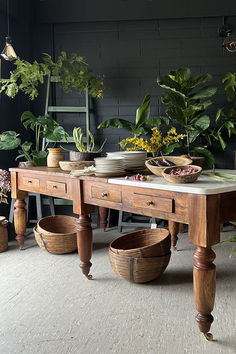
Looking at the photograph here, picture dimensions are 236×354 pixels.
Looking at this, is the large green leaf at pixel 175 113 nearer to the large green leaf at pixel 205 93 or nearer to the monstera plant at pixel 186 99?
the monstera plant at pixel 186 99

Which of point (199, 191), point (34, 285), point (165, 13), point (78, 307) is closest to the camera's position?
point (199, 191)

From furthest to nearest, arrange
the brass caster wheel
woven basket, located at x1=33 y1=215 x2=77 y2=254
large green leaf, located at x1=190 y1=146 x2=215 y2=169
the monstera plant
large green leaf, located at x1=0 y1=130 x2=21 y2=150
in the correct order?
1. large green leaf, located at x1=190 y1=146 x2=215 y2=169
2. the monstera plant
3. large green leaf, located at x1=0 y1=130 x2=21 y2=150
4. woven basket, located at x1=33 y1=215 x2=77 y2=254
5. the brass caster wheel

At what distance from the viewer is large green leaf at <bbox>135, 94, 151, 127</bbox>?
419 centimetres

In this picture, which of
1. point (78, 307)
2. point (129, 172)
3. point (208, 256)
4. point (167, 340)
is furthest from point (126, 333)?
point (129, 172)

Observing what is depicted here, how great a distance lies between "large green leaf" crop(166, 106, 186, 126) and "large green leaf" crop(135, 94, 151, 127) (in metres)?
0.32

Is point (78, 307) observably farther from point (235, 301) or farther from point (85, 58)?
point (85, 58)

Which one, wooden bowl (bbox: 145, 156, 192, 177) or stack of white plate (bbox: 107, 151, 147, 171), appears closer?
wooden bowl (bbox: 145, 156, 192, 177)

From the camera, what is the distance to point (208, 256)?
1.99m

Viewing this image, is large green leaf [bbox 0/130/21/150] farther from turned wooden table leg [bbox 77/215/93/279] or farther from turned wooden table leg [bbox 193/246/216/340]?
turned wooden table leg [bbox 193/246/216/340]

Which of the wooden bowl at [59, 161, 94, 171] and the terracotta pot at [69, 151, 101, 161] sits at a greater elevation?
the terracotta pot at [69, 151, 101, 161]

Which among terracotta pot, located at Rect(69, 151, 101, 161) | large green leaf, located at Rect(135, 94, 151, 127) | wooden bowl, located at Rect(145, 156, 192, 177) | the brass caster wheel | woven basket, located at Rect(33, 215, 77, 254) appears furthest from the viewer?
large green leaf, located at Rect(135, 94, 151, 127)

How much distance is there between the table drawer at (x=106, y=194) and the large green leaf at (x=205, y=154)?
6.05 ft

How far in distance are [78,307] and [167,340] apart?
67 cm

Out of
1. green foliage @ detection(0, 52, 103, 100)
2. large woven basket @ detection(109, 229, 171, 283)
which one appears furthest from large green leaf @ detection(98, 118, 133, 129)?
large woven basket @ detection(109, 229, 171, 283)
